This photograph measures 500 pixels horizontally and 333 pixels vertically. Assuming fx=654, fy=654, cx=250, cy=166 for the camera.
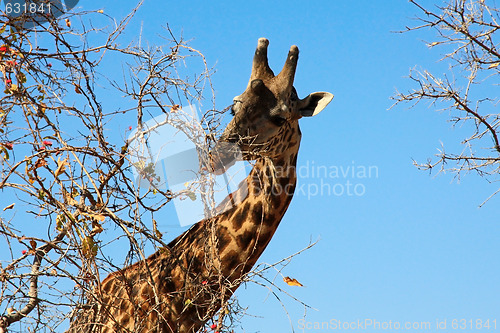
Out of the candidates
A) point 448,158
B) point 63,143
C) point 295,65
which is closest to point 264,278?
point 63,143

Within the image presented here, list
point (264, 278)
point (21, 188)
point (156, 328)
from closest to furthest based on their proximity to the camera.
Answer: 1. point (21, 188)
2. point (264, 278)
3. point (156, 328)

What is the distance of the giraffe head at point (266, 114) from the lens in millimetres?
6531

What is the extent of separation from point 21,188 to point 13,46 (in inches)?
53.2

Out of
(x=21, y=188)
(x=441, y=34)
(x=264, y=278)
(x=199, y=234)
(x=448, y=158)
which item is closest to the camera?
(x=21, y=188)

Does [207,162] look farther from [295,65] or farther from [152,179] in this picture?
[295,65]

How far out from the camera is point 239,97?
690 centimetres

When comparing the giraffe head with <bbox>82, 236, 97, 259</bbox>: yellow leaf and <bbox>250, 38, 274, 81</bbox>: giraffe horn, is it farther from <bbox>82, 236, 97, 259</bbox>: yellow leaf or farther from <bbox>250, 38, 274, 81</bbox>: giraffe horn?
<bbox>82, 236, 97, 259</bbox>: yellow leaf

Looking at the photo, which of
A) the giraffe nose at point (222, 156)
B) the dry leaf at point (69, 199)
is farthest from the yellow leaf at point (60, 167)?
the giraffe nose at point (222, 156)

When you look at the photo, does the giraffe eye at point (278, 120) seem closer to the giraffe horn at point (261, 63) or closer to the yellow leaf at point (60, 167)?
Result: the giraffe horn at point (261, 63)

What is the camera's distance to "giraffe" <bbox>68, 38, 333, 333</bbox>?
6.34 m

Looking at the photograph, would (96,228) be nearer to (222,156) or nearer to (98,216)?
(98,216)

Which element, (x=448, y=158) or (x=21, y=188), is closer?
(x=21, y=188)

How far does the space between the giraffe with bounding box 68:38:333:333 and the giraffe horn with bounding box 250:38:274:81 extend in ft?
0.24

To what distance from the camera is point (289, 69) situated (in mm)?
7152
